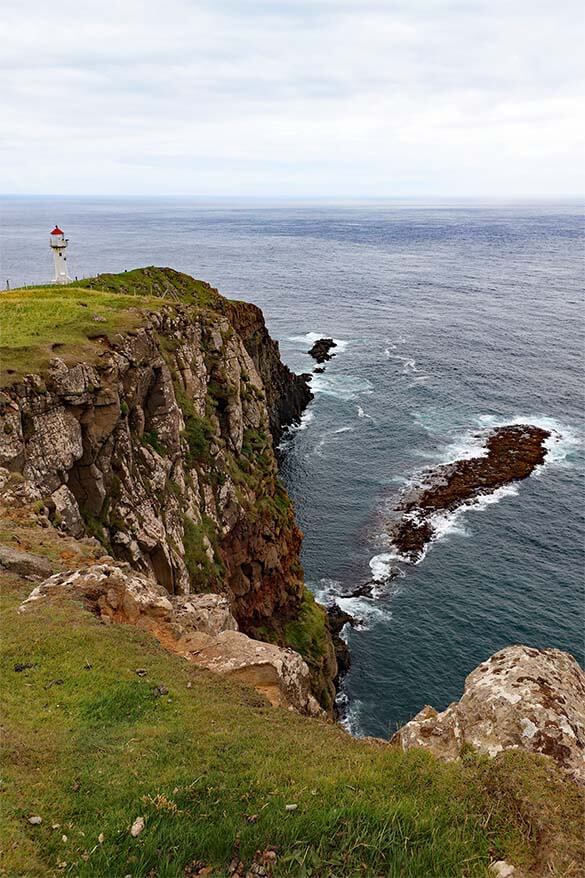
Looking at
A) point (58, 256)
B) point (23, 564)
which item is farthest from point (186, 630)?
point (58, 256)

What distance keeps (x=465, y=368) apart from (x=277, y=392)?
36.6 m

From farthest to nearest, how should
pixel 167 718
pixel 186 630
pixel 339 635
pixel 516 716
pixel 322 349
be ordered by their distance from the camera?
pixel 322 349 < pixel 339 635 < pixel 186 630 < pixel 167 718 < pixel 516 716

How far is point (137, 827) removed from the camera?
9.72 meters

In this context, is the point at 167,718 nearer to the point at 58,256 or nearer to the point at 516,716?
the point at 516,716

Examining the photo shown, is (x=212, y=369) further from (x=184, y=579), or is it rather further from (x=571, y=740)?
(x=571, y=740)

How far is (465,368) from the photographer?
333ft

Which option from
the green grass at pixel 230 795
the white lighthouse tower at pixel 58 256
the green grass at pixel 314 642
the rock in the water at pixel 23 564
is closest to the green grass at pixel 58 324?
the rock in the water at pixel 23 564

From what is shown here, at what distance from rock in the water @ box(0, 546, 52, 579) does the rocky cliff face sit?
15.0 feet

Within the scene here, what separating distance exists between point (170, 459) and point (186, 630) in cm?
1742

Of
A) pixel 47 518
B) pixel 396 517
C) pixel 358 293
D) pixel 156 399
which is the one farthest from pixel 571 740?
pixel 358 293

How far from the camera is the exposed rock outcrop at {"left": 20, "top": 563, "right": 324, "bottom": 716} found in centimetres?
1681

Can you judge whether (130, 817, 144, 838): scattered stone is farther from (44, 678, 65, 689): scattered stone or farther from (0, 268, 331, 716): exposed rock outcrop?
(0, 268, 331, 716): exposed rock outcrop

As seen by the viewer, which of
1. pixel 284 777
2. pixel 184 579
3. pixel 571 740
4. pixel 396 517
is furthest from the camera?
pixel 396 517

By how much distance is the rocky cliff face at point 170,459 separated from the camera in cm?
2628
